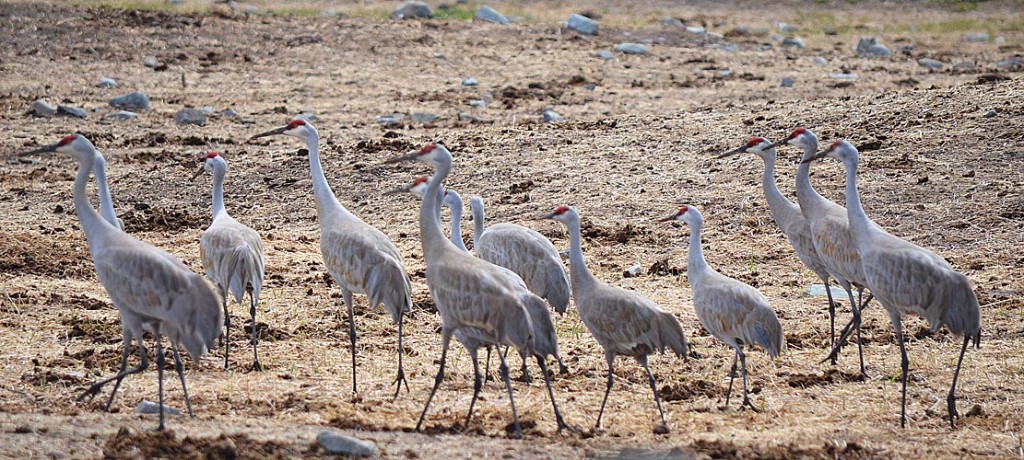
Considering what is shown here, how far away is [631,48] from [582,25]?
1.68 meters

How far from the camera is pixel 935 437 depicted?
6.95 m

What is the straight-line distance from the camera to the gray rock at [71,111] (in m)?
15.5

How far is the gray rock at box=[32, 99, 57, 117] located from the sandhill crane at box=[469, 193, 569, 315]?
8.31 m

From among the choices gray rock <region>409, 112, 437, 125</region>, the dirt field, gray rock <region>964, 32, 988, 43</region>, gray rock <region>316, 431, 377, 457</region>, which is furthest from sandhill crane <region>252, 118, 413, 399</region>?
gray rock <region>964, 32, 988, 43</region>

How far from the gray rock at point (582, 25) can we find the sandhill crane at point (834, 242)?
12.2 meters

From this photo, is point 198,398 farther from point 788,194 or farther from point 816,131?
point 816,131

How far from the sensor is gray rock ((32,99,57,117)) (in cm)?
1546

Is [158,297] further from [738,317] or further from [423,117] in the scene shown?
[423,117]

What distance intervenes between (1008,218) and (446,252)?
18.8 ft

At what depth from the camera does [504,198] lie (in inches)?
488

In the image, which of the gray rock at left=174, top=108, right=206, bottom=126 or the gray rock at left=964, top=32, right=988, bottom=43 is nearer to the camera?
the gray rock at left=174, top=108, right=206, bottom=126

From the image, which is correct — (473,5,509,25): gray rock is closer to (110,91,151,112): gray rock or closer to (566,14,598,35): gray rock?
(566,14,598,35): gray rock

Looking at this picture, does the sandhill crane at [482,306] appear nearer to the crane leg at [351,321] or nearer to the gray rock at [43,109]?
the crane leg at [351,321]

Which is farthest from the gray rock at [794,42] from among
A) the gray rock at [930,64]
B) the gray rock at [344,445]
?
the gray rock at [344,445]
